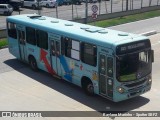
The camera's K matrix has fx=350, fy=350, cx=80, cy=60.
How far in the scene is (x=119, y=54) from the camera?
545 inches

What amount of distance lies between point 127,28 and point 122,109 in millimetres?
19276

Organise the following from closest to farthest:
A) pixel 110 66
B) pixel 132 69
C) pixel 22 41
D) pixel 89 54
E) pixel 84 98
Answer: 1. pixel 110 66
2. pixel 132 69
3. pixel 89 54
4. pixel 84 98
5. pixel 22 41

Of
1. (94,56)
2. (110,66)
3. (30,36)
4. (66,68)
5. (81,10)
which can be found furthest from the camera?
(81,10)

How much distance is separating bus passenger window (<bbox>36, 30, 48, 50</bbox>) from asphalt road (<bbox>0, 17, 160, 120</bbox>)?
67.4 inches

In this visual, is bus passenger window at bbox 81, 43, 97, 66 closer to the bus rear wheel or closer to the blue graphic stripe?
the bus rear wheel

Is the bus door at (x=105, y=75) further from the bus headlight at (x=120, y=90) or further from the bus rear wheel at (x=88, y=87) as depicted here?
the bus rear wheel at (x=88, y=87)

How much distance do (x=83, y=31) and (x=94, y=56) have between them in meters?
1.84

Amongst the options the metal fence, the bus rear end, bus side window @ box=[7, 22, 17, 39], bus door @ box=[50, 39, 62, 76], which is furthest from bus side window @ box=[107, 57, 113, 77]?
the metal fence

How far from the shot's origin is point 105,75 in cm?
1427

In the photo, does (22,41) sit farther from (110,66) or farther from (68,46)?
(110,66)

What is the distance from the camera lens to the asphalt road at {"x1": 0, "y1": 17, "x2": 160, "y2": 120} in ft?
48.4

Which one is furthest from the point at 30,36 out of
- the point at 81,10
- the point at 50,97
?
the point at 81,10

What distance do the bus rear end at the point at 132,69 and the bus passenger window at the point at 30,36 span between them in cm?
672

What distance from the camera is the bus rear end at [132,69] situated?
1391 centimetres
